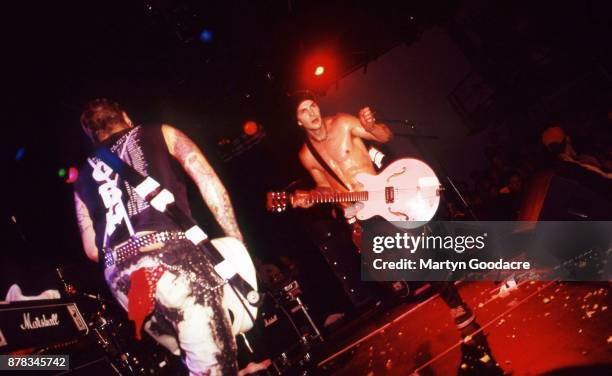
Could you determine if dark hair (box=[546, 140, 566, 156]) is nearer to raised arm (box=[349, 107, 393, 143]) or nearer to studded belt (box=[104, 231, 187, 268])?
raised arm (box=[349, 107, 393, 143])

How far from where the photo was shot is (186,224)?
259 cm

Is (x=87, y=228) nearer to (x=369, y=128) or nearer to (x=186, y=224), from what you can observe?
(x=186, y=224)

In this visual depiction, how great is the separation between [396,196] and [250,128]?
3.65 meters

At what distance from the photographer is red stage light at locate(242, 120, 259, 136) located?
7512mm

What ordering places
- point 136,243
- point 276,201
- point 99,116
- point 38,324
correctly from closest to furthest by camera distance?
point 136,243 < point 38,324 < point 99,116 < point 276,201

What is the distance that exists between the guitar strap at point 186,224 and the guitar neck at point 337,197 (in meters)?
3.03

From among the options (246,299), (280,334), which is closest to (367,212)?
(280,334)

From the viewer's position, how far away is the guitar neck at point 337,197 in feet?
18.0

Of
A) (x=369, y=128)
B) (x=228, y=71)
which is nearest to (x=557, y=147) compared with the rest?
(x=369, y=128)

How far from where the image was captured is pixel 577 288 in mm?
3039

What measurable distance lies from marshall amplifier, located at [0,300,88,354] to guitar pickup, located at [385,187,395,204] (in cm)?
414

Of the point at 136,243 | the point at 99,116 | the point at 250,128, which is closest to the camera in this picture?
the point at 136,243

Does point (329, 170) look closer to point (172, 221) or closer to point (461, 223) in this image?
point (461, 223)

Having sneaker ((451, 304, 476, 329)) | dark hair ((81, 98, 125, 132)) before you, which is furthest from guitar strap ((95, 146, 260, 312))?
sneaker ((451, 304, 476, 329))
